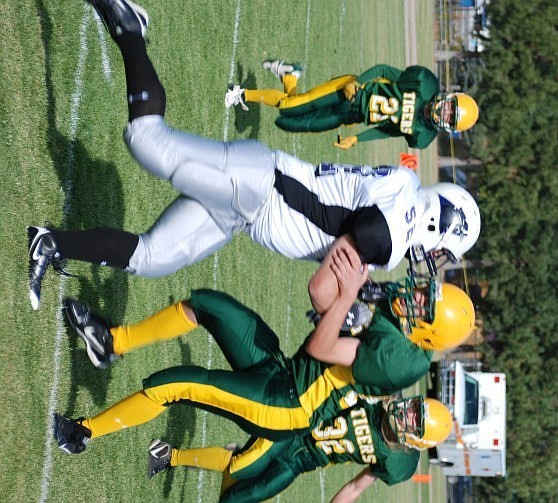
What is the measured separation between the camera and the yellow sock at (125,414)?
15.4 feet

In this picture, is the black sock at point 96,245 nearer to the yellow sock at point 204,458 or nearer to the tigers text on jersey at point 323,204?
the tigers text on jersey at point 323,204

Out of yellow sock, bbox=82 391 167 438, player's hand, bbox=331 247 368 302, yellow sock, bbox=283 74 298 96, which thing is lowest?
yellow sock, bbox=82 391 167 438

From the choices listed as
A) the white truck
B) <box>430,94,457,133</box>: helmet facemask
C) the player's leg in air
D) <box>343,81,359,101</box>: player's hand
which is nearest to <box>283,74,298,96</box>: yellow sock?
<box>343,81,359,101</box>: player's hand

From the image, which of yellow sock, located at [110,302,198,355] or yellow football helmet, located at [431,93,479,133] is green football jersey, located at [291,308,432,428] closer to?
yellow sock, located at [110,302,198,355]

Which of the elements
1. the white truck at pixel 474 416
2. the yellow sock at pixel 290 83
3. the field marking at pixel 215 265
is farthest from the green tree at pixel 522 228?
the yellow sock at pixel 290 83

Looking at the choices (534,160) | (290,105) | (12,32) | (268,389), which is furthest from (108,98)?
(534,160)

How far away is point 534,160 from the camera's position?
23.2m

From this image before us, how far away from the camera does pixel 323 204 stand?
4289 mm

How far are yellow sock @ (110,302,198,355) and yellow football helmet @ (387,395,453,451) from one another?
1432mm

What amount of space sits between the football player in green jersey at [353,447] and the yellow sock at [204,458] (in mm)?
322

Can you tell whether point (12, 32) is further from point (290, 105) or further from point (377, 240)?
point (290, 105)

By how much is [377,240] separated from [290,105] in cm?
350

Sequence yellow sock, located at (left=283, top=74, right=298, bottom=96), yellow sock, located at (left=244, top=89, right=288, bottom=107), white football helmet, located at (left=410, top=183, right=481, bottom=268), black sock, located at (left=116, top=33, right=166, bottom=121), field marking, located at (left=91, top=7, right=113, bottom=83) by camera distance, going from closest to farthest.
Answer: black sock, located at (left=116, top=33, right=166, bottom=121), white football helmet, located at (left=410, top=183, right=481, bottom=268), field marking, located at (left=91, top=7, right=113, bottom=83), yellow sock, located at (left=244, top=89, right=288, bottom=107), yellow sock, located at (left=283, top=74, right=298, bottom=96)

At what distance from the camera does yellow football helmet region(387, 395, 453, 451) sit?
514 cm
